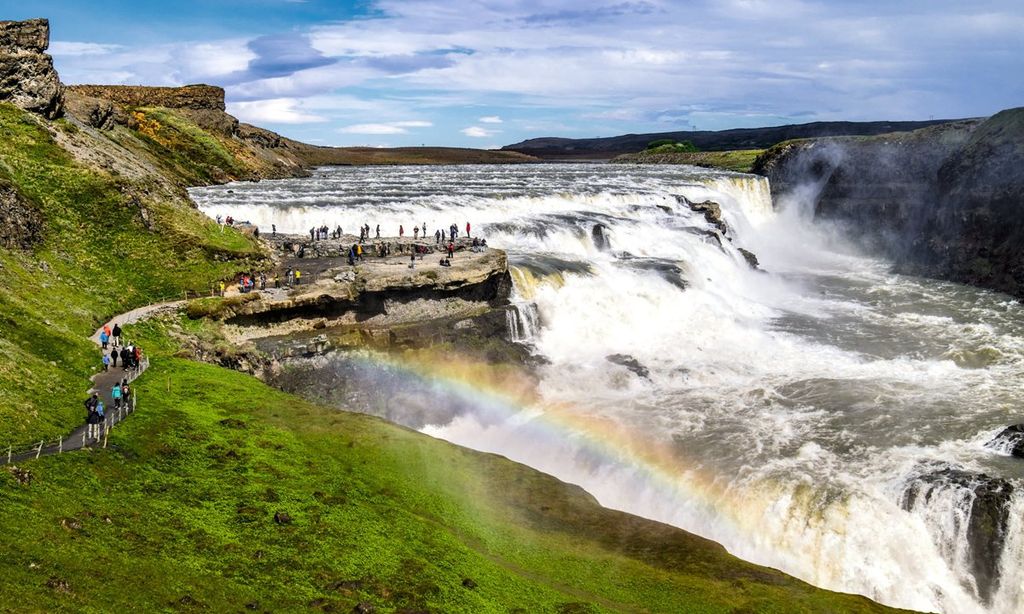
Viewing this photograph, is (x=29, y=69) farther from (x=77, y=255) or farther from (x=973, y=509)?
(x=973, y=509)

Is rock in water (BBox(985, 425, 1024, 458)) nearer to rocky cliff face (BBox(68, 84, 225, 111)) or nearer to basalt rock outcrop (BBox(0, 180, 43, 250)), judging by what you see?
basalt rock outcrop (BBox(0, 180, 43, 250))

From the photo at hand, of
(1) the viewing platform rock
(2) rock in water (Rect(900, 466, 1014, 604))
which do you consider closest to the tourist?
(1) the viewing platform rock

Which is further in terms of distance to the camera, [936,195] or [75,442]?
[936,195]

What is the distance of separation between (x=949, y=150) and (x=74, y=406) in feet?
237

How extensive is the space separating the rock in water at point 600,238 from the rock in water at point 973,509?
33.0 m

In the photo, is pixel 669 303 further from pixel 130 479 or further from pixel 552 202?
pixel 130 479

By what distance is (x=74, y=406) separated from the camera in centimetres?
2312

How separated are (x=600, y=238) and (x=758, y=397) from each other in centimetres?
2405

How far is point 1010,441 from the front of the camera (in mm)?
27172

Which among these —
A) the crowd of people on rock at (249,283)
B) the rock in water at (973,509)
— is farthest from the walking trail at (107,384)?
the rock in water at (973,509)

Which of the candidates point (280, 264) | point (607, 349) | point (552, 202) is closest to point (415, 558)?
point (607, 349)

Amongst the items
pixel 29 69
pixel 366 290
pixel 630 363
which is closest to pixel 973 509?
pixel 630 363

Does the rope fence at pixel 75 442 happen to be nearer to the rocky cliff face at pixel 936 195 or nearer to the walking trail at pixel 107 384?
the walking trail at pixel 107 384

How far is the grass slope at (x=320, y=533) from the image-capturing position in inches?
583
